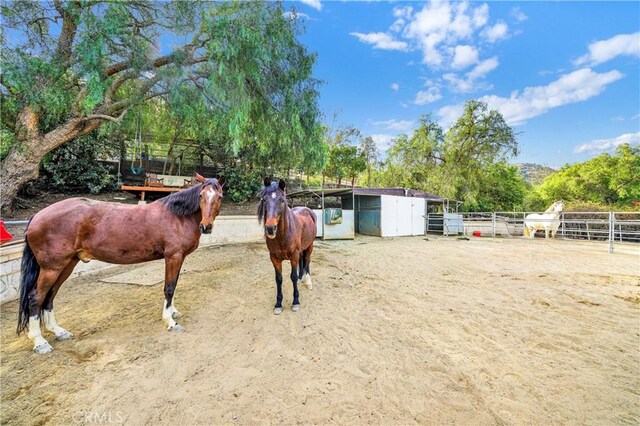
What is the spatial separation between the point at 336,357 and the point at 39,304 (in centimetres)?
281

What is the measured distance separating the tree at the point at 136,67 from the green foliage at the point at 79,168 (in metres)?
1.64

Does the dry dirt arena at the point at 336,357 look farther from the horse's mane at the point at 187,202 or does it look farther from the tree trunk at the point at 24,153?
the tree trunk at the point at 24,153

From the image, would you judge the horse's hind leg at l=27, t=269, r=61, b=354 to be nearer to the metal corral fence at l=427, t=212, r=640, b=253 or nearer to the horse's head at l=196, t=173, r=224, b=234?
the horse's head at l=196, t=173, r=224, b=234

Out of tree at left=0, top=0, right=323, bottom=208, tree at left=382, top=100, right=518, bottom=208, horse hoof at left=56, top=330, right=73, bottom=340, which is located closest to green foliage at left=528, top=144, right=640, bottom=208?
tree at left=382, top=100, right=518, bottom=208

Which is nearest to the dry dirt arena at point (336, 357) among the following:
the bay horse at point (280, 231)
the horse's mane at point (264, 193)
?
the bay horse at point (280, 231)

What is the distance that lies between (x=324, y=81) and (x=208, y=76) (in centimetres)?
384

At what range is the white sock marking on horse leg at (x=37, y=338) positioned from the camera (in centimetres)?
228

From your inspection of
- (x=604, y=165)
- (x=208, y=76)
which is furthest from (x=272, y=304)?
(x=604, y=165)

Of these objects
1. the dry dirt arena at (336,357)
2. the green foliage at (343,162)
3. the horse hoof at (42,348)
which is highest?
the green foliage at (343,162)

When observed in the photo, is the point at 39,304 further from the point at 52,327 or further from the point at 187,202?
the point at 187,202

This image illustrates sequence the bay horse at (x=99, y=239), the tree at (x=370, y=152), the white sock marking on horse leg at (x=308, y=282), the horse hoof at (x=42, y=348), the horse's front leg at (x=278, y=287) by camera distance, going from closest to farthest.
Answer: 1. the horse hoof at (x=42, y=348)
2. the bay horse at (x=99, y=239)
3. the horse's front leg at (x=278, y=287)
4. the white sock marking on horse leg at (x=308, y=282)
5. the tree at (x=370, y=152)

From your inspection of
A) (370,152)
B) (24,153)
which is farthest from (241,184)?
(370,152)

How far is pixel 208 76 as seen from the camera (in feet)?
24.0

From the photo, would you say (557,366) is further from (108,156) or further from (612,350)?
(108,156)
